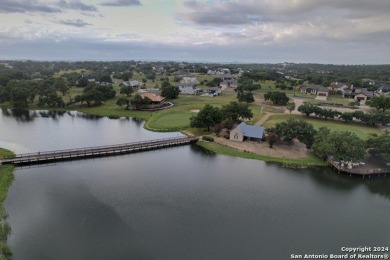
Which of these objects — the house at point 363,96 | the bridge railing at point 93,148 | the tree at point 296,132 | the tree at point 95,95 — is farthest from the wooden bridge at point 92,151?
the house at point 363,96

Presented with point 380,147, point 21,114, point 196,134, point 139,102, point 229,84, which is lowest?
point 196,134

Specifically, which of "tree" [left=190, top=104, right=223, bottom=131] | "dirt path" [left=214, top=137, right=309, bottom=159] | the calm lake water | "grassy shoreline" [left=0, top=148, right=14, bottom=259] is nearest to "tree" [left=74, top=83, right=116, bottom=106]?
the calm lake water

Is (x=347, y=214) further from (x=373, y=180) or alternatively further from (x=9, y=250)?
(x=9, y=250)

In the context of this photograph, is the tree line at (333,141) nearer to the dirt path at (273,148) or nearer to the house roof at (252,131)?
the dirt path at (273,148)

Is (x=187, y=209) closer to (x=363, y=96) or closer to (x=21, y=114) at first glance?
(x=21, y=114)

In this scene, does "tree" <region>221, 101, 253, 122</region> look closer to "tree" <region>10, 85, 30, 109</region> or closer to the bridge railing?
the bridge railing

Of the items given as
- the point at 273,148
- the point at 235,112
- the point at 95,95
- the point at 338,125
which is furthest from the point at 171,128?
the point at 338,125
